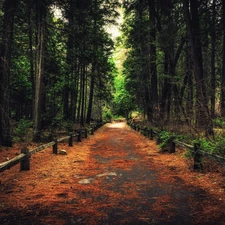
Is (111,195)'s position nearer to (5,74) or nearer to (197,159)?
(197,159)

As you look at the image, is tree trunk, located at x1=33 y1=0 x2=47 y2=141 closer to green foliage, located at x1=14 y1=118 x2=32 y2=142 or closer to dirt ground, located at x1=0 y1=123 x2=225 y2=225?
green foliage, located at x1=14 y1=118 x2=32 y2=142

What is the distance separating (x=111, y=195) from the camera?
551cm

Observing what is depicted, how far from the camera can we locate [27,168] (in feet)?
25.5

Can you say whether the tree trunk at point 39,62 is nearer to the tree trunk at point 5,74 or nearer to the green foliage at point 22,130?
the green foliage at point 22,130

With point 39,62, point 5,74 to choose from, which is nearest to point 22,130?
point 5,74

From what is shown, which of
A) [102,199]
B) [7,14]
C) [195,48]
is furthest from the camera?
[195,48]

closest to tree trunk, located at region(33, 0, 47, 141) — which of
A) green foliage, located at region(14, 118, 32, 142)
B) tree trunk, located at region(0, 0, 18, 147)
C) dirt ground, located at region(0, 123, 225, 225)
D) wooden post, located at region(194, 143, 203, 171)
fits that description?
green foliage, located at region(14, 118, 32, 142)

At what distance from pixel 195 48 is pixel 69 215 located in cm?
1069

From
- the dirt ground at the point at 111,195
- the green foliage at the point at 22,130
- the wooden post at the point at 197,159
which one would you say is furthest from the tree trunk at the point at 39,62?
the wooden post at the point at 197,159

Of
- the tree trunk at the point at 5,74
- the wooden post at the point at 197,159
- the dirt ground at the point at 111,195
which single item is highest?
the tree trunk at the point at 5,74

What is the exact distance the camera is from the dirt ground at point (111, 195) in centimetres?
425

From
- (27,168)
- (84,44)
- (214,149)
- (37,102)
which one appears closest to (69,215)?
(27,168)

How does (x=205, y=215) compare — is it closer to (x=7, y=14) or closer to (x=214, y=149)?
(x=214, y=149)

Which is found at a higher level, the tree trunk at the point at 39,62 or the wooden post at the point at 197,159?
the tree trunk at the point at 39,62
